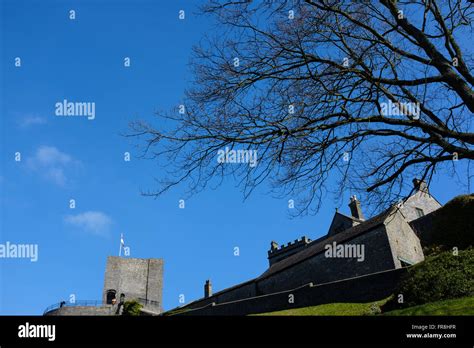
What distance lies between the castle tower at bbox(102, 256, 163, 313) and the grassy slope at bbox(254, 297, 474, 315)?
4898 centimetres

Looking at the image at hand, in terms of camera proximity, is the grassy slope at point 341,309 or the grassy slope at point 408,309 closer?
the grassy slope at point 408,309

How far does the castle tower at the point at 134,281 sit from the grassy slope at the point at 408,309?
49.0 m

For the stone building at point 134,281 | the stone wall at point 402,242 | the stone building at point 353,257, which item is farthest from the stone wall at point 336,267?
the stone building at point 134,281

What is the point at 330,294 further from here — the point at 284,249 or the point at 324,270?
the point at 284,249

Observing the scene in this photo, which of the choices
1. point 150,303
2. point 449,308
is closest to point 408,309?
point 449,308

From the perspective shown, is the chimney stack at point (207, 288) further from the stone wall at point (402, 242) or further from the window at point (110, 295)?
the stone wall at point (402, 242)

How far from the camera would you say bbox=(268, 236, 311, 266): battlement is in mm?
52375

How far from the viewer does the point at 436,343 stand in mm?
6094

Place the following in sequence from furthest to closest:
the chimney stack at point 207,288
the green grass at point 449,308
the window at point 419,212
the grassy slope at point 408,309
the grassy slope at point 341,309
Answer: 1. the chimney stack at point 207,288
2. the window at point 419,212
3. the grassy slope at point 341,309
4. the grassy slope at point 408,309
5. the green grass at point 449,308

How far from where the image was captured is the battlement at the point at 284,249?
172ft

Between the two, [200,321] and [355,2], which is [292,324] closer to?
[200,321]

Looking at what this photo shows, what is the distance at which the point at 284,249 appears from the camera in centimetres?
5425

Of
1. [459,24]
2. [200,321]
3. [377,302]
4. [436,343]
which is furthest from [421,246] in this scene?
[200,321]

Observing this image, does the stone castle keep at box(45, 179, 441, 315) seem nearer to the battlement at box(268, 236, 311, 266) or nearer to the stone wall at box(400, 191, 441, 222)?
the stone wall at box(400, 191, 441, 222)
